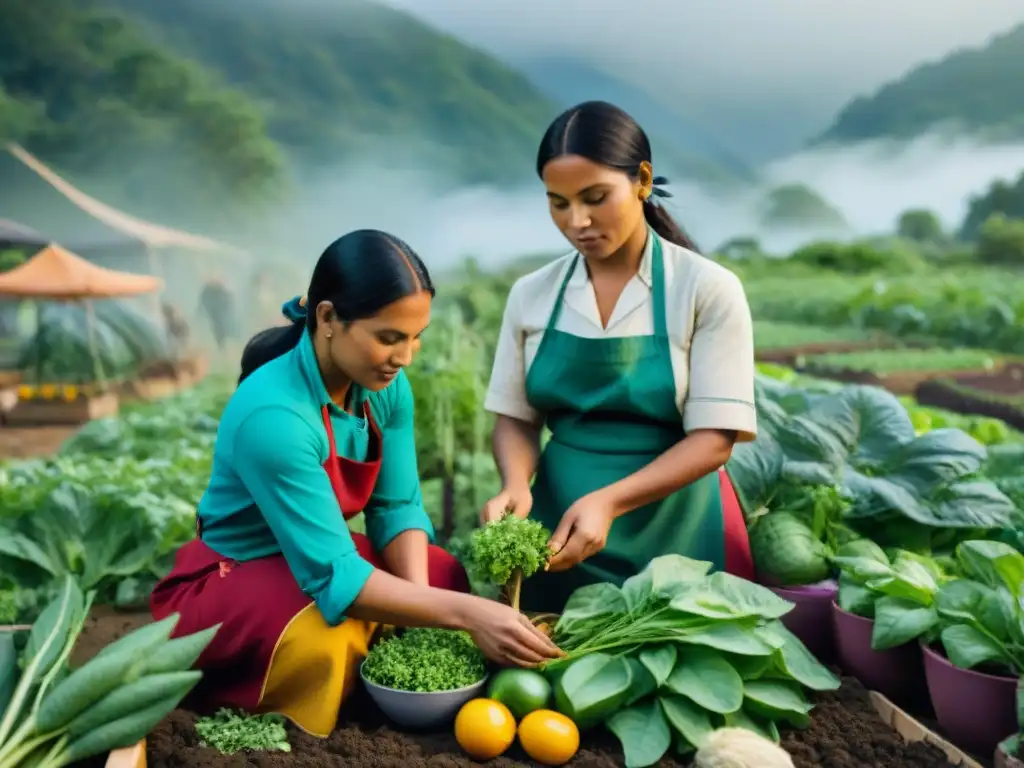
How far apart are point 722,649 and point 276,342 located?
51.7 inches

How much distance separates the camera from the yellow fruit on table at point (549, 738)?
2119mm

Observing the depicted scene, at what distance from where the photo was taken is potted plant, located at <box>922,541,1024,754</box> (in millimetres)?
2229

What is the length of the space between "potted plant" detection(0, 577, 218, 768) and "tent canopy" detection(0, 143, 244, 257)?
5219 mm

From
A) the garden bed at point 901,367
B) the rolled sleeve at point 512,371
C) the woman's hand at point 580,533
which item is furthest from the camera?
the garden bed at point 901,367

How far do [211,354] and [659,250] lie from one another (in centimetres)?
510

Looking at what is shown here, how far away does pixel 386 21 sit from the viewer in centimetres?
664

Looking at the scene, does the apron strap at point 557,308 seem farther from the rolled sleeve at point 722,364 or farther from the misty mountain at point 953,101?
the misty mountain at point 953,101

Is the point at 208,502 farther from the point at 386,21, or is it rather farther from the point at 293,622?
the point at 386,21

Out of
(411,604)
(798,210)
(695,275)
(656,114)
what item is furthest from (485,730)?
(798,210)

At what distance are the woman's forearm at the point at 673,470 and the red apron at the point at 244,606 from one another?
0.65m

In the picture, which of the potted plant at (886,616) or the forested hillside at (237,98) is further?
the forested hillside at (237,98)

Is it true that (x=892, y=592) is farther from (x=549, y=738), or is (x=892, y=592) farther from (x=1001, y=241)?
(x=1001, y=241)

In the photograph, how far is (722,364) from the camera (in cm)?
263

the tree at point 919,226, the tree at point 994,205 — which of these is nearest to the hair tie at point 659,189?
the tree at point 919,226
